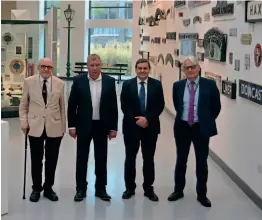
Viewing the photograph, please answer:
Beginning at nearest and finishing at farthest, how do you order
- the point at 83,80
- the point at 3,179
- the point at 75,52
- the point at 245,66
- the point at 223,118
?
the point at 3,179, the point at 83,80, the point at 245,66, the point at 223,118, the point at 75,52

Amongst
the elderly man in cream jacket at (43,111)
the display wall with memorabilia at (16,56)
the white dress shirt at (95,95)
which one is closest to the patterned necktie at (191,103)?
the white dress shirt at (95,95)

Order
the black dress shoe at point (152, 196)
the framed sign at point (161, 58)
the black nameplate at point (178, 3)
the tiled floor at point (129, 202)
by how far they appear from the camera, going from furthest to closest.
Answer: the framed sign at point (161, 58) < the black nameplate at point (178, 3) < the black dress shoe at point (152, 196) < the tiled floor at point (129, 202)

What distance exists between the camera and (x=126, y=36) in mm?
23469

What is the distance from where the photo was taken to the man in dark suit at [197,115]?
5133mm

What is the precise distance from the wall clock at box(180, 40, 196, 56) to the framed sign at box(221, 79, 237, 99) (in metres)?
2.40

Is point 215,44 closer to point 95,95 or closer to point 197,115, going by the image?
point 197,115

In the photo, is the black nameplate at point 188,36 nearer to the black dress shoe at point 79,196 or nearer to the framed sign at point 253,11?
the framed sign at point 253,11

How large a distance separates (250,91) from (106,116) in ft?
5.67

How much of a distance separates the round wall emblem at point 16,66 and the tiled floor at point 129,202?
171 inches

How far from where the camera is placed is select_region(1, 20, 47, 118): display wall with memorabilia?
11070 millimetres

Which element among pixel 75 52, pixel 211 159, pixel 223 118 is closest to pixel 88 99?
pixel 223 118

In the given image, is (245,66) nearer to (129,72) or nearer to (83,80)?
(83,80)

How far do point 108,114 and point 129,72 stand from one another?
17.9 metres

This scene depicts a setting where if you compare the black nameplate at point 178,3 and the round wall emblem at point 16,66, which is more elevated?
the black nameplate at point 178,3
